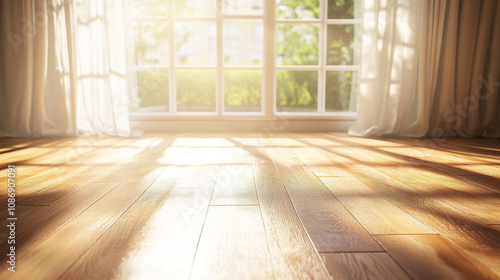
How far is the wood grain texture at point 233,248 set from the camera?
80 cm

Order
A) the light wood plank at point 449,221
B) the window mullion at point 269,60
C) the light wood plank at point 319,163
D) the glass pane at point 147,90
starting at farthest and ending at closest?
the glass pane at point 147,90 < the window mullion at point 269,60 < the light wood plank at point 319,163 < the light wood plank at point 449,221

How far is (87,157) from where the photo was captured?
2172mm

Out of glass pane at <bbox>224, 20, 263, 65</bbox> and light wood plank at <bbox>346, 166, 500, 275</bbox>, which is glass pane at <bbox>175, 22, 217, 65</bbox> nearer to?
glass pane at <bbox>224, 20, 263, 65</bbox>

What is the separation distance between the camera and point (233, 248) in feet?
3.01

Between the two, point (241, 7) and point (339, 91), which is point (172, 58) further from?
point (339, 91)

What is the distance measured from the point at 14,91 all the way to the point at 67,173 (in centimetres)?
177

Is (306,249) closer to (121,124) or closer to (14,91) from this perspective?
(121,124)

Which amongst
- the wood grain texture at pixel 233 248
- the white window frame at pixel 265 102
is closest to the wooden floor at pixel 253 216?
the wood grain texture at pixel 233 248

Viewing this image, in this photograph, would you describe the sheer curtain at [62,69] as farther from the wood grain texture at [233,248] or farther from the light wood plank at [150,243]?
the wood grain texture at [233,248]

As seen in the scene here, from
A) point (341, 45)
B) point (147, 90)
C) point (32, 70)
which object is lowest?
point (147, 90)

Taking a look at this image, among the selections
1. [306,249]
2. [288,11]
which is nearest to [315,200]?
[306,249]

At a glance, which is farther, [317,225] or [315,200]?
[315,200]

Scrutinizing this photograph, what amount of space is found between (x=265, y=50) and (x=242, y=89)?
80cm

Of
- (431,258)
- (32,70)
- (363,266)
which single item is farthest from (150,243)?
(32,70)
